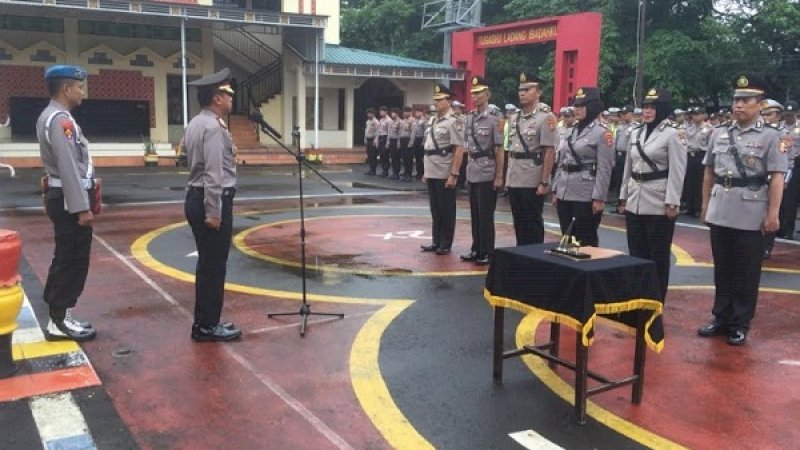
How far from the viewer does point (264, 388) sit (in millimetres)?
4113

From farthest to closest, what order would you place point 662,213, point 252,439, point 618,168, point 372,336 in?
point 618,168
point 662,213
point 372,336
point 252,439

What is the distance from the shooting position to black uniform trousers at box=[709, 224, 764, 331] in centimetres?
520

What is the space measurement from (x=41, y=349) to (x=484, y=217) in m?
4.53

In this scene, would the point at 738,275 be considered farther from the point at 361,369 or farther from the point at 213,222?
the point at 213,222

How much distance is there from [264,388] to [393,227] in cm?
603

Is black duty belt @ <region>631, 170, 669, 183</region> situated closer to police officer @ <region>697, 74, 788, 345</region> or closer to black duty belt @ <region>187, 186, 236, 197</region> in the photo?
police officer @ <region>697, 74, 788, 345</region>

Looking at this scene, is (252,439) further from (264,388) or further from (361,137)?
(361,137)

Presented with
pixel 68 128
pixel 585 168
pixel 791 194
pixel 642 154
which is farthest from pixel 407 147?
pixel 68 128

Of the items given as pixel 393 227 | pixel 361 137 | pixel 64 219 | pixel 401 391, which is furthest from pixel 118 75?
pixel 401 391

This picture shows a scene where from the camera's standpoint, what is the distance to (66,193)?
15.0 feet

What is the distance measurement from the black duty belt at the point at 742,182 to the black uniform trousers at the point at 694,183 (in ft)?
24.8

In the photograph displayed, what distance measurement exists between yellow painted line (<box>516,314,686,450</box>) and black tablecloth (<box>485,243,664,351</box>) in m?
0.49

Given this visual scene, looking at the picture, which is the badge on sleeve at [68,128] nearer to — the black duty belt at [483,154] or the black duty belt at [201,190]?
the black duty belt at [201,190]

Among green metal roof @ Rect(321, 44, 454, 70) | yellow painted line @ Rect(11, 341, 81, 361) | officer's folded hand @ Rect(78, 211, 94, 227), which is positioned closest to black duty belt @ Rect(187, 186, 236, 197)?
officer's folded hand @ Rect(78, 211, 94, 227)
